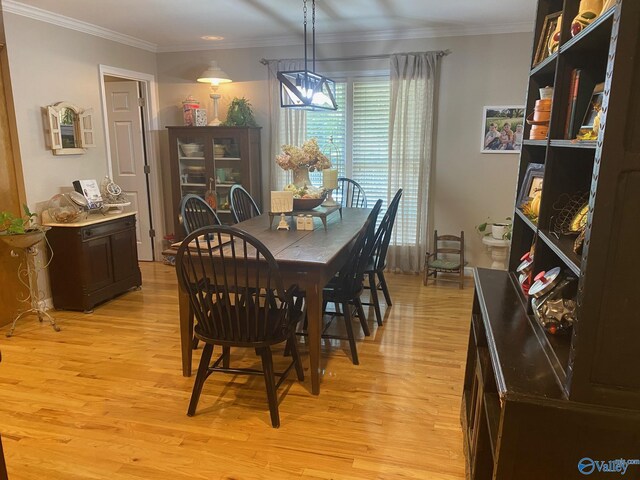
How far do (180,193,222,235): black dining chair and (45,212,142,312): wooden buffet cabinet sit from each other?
105 cm

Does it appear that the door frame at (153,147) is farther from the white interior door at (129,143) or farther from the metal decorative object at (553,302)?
the metal decorative object at (553,302)

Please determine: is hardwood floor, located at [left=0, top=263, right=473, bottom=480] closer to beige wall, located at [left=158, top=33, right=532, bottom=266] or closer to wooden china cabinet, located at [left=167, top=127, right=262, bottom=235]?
beige wall, located at [left=158, top=33, right=532, bottom=266]

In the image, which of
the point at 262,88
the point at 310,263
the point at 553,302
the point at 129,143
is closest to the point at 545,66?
the point at 553,302

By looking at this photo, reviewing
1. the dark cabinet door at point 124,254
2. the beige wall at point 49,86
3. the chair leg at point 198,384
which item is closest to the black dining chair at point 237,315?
the chair leg at point 198,384

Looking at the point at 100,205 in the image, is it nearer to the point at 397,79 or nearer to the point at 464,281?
the point at 397,79

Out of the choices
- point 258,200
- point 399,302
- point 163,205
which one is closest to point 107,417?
point 399,302

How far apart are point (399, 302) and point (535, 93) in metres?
2.46

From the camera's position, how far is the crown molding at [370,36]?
14.4ft

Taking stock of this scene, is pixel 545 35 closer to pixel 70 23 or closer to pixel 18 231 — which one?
pixel 18 231

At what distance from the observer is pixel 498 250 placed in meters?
4.59

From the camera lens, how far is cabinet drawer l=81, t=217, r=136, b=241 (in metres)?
3.87

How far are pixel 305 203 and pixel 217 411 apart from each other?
1.60 meters

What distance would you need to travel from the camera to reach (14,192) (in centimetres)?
373

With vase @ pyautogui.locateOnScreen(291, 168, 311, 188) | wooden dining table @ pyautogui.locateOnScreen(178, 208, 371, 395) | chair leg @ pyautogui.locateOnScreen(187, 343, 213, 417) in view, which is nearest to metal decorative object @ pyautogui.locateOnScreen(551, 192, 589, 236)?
wooden dining table @ pyautogui.locateOnScreen(178, 208, 371, 395)
